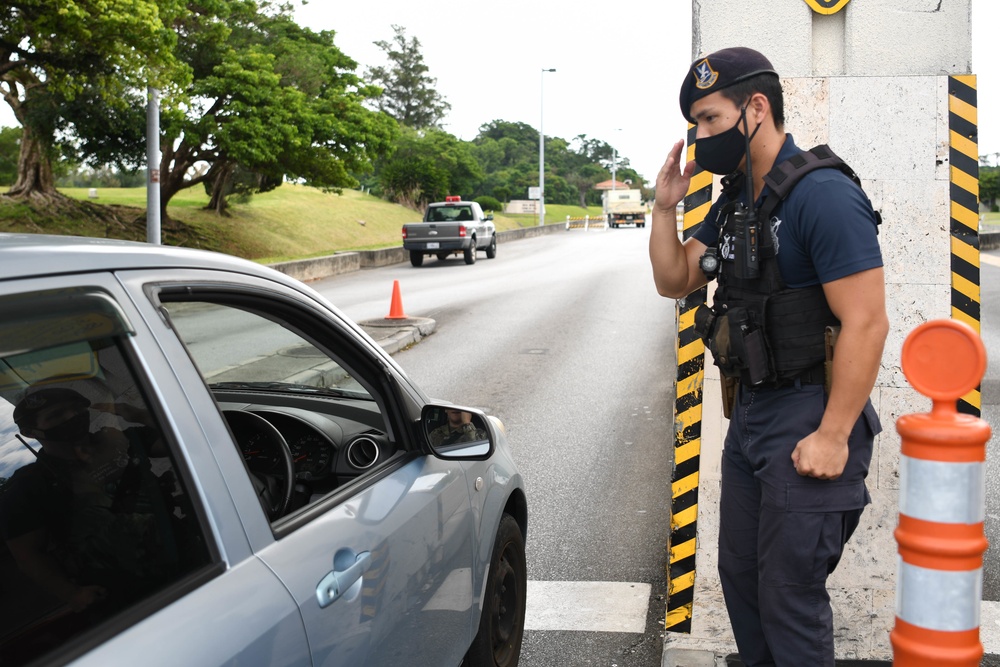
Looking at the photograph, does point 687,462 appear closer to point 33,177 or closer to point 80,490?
point 80,490

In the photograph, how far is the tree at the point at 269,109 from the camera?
81.9 ft

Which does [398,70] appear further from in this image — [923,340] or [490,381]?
[923,340]

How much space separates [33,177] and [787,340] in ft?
98.0

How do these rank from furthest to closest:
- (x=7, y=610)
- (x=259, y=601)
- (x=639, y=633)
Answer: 1. (x=639, y=633)
2. (x=259, y=601)
3. (x=7, y=610)

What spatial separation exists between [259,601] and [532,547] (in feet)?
12.4

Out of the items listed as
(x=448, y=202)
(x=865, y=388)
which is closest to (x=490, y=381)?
(x=865, y=388)

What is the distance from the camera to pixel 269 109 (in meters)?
25.1

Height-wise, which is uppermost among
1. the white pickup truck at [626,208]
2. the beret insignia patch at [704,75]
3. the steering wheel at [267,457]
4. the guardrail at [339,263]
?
the white pickup truck at [626,208]

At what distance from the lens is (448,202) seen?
3186 centimetres

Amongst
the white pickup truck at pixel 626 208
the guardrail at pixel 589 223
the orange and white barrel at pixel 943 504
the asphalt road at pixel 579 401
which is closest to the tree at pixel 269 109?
the asphalt road at pixel 579 401

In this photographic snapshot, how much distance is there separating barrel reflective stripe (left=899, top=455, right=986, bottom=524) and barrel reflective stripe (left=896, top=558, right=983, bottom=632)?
11 cm

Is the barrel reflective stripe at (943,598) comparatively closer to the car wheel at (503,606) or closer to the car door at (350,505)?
the car door at (350,505)

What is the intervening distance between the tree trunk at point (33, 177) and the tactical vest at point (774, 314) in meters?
29.1

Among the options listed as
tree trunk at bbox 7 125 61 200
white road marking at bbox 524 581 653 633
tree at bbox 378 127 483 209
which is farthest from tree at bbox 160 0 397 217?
tree at bbox 378 127 483 209
